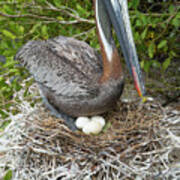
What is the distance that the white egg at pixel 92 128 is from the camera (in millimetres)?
1333

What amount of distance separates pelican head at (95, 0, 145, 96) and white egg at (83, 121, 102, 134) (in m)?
0.33

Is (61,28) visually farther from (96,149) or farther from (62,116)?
(96,149)

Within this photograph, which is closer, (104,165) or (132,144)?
(104,165)

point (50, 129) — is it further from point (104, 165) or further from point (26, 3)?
point (26, 3)

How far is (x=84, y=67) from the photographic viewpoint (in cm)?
143

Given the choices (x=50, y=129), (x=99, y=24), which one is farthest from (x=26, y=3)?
(x=50, y=129)

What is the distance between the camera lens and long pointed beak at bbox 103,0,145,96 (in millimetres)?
1093

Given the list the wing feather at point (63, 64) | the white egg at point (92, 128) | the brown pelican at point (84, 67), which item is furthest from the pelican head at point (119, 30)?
the white egg at point (92, 128)

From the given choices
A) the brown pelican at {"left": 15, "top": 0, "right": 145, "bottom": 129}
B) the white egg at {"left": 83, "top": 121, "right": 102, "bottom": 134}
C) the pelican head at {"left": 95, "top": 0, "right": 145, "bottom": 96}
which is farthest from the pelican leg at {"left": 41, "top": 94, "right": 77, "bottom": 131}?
the pelican head at {"left": 95, "top": 0, "right": 145, "bottom": 96}

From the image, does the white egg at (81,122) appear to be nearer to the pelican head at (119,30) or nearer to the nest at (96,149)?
the nest at (96,149)

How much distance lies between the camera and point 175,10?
1361mm

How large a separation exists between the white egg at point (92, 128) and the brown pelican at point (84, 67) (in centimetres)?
7

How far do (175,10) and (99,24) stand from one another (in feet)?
1.61

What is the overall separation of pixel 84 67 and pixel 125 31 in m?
0.40
